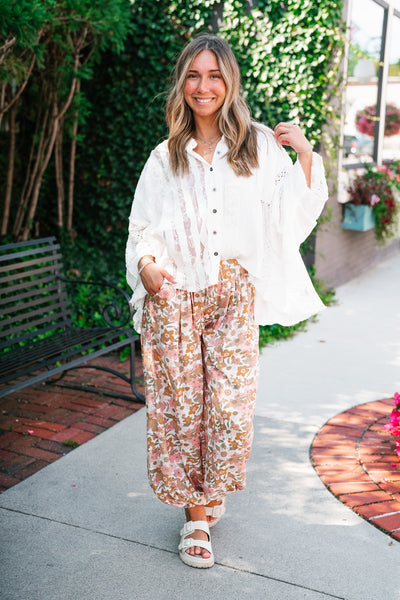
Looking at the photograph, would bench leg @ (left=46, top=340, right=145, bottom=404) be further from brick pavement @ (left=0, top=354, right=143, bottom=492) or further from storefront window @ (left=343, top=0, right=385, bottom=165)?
storefront window @ (left=343, top=0, right=385, bottom=165)

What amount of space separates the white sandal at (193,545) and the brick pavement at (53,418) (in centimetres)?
100

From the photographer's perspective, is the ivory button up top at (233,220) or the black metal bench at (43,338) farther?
the black metal bench at (43,338)

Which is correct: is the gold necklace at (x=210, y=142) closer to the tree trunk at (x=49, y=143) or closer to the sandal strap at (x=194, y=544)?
the sandal strap at (x=194, y=544)

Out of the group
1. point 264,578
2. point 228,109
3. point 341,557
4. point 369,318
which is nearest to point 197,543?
point 264,578

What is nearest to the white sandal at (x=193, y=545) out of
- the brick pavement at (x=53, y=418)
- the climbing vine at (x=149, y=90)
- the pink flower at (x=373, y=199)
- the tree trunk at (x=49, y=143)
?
the brick pavement at (x=53, y=418)

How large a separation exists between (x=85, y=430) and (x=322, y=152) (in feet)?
13.0

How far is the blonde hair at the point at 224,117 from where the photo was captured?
7.13 feet

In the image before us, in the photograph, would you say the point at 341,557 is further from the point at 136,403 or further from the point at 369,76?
the point at 369,76

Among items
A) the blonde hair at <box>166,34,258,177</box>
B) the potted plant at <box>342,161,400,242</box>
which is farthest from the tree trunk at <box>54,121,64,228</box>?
the blonde hair at <box>166,34,258,177</box>

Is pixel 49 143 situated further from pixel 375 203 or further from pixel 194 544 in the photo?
pixel 194 544

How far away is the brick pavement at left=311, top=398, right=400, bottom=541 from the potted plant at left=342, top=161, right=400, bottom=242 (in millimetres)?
3566

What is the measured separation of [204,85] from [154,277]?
2.30 ft

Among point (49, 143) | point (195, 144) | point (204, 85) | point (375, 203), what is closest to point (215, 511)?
point (195, 144)

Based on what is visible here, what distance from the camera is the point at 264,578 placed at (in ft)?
7.37
